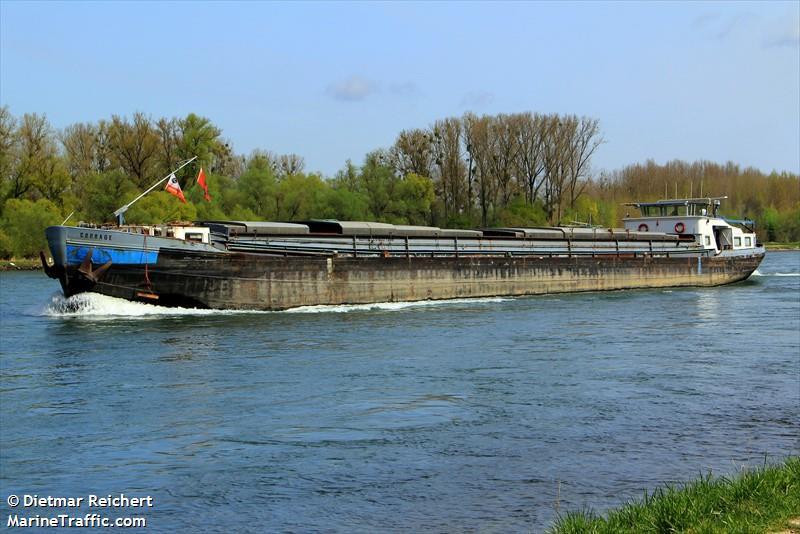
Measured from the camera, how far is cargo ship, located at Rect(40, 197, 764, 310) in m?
32.3

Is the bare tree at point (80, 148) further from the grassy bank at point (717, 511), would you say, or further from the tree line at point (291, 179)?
the grassy bank at point (717, 511)

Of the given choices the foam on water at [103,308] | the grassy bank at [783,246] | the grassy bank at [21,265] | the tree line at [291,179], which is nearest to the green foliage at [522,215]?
the tree line at [291,179]

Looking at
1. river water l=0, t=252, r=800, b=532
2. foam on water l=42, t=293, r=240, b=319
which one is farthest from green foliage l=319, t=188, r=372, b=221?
river water l=0, t=252, r=800, b=532

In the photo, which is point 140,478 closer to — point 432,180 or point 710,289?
point 710,289

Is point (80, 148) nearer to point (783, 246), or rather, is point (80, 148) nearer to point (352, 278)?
point (352, 278)

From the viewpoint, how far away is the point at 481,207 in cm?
9444

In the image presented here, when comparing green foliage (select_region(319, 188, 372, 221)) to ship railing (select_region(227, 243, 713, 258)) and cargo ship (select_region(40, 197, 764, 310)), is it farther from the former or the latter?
ship railing (select_region(227, 243, 713, 258))

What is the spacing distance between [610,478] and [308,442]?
5.15 m

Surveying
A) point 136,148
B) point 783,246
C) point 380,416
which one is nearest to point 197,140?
point 136,148

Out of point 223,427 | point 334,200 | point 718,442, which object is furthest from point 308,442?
point 334,200

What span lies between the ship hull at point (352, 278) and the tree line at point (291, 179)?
1112 inches

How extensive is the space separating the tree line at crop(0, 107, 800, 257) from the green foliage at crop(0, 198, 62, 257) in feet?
0.36

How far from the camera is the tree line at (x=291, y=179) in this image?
247 feet

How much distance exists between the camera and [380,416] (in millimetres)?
16469
